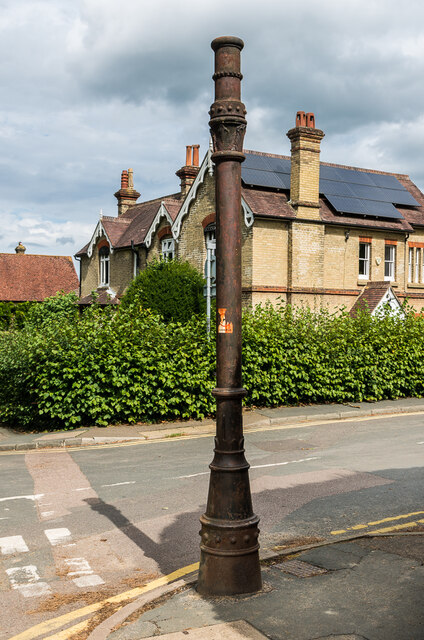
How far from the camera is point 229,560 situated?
4703 mm

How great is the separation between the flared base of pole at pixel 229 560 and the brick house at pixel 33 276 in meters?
46.8

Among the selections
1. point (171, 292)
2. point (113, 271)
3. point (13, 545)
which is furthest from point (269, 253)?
point (13, 545)

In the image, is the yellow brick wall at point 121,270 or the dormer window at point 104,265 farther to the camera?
the dormer window at point 104,265

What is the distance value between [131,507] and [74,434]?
5.87m

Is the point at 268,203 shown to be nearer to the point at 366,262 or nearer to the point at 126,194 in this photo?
the point at 366,262

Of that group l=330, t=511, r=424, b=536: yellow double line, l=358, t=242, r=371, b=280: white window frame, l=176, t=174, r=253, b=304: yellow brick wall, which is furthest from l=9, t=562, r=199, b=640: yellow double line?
l=358, t=242, r=371, b=280: white window frame

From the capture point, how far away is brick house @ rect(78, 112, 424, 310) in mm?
25250

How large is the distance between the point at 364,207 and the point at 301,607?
84.2ft

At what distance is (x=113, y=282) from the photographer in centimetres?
3531

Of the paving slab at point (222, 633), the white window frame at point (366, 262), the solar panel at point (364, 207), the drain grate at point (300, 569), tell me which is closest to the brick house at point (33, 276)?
the solar panel at point (364, 207)

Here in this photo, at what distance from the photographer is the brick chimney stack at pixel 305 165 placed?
2614 cm

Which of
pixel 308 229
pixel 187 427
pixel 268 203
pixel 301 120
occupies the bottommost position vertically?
pixel 187 427

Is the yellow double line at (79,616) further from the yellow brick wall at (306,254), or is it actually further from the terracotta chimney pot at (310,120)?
the terracotta chimney pot at (310,120)

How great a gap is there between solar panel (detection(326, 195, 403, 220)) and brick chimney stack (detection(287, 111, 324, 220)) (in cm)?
136
